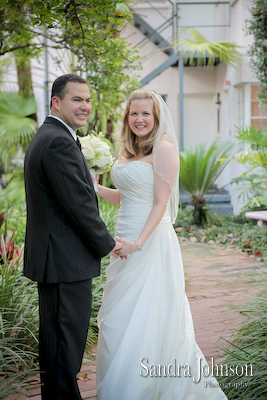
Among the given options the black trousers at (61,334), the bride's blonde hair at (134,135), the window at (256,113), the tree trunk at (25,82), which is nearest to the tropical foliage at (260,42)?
the window at (256,113)

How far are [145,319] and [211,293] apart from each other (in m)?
2.73

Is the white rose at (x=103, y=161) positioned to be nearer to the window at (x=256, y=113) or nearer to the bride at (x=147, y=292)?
the bride at (x=147, y=292)

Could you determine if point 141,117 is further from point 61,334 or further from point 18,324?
point 18,324

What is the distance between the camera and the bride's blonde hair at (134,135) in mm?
3559

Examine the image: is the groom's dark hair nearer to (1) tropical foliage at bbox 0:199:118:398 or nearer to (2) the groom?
(2) the groom

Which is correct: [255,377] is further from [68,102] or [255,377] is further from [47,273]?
[68,102]

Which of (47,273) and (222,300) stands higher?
(47,273)

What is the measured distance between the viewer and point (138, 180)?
11.4 ft

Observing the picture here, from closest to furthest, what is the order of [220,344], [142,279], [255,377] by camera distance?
[255,377], [142,279], [220,344]

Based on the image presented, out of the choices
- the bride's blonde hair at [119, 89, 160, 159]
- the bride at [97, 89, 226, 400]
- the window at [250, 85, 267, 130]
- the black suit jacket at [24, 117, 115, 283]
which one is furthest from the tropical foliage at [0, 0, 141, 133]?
the window at [250, 85, 267, 130]

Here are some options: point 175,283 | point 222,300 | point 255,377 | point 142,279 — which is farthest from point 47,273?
point 222,300

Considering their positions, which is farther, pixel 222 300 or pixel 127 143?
pixel 222 300

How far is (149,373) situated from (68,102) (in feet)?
5.94

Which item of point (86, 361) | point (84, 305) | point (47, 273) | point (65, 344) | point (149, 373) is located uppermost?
point (47, 273)
